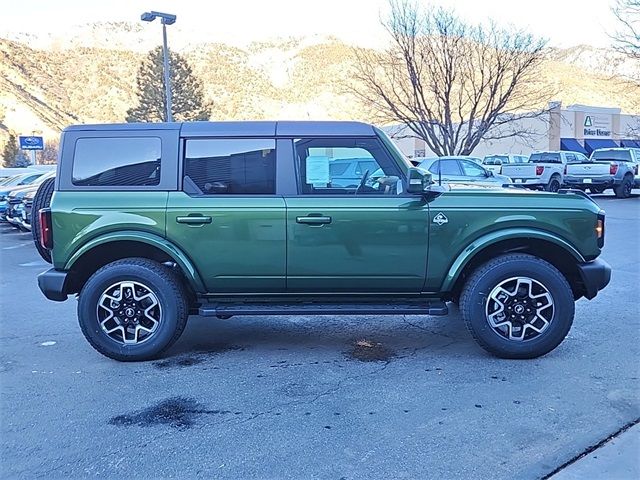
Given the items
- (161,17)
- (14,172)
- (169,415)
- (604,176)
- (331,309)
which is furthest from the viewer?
(14,172)

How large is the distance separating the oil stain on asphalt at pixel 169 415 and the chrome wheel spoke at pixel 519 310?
7.50 feet

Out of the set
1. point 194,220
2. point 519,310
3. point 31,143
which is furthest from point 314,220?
point 31,143

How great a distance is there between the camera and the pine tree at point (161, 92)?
49.7 meters

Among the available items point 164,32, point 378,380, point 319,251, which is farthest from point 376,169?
point 164,32

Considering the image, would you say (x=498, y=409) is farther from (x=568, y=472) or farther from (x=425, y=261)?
(x=425, y=261)

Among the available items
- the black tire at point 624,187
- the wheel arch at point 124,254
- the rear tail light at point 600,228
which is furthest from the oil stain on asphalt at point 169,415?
the black tire at point 624,187

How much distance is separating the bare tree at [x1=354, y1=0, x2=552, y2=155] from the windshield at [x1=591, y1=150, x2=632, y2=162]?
5.69 meters

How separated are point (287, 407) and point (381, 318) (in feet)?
7.86

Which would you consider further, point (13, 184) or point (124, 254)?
point (13, 184)

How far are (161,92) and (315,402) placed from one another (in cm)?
4902

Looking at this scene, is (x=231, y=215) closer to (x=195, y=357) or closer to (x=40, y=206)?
(x=195, y=357)

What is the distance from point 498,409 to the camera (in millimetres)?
3939

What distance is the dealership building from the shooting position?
149 ft

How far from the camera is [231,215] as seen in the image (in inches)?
190
